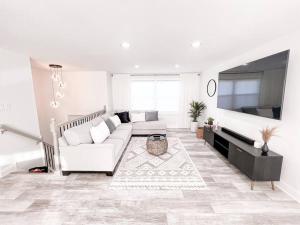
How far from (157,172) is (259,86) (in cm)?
230

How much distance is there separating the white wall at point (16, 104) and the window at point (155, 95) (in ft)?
10.9

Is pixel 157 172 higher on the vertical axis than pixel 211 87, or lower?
lower

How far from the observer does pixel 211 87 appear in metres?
4.62

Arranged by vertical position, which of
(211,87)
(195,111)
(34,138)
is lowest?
(34,138)

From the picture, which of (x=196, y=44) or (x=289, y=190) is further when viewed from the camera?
(x=196, y=44)

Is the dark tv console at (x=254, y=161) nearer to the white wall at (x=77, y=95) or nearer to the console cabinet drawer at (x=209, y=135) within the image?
the console cabinet drawer at (x=209, y=135)

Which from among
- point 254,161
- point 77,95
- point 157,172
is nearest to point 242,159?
point 254,161

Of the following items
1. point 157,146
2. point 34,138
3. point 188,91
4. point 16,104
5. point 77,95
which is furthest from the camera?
point 188,91

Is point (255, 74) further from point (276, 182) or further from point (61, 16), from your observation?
point (61, 16)

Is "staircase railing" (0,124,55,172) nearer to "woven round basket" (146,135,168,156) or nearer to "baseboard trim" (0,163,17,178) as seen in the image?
"baseboard trim" (0,163,17,178)

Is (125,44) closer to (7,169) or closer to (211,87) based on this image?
(7,169)

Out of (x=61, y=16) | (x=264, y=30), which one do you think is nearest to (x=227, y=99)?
(x=264, y=30)

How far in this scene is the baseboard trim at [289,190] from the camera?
6.26 feet

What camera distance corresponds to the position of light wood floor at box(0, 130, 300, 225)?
164 cm
